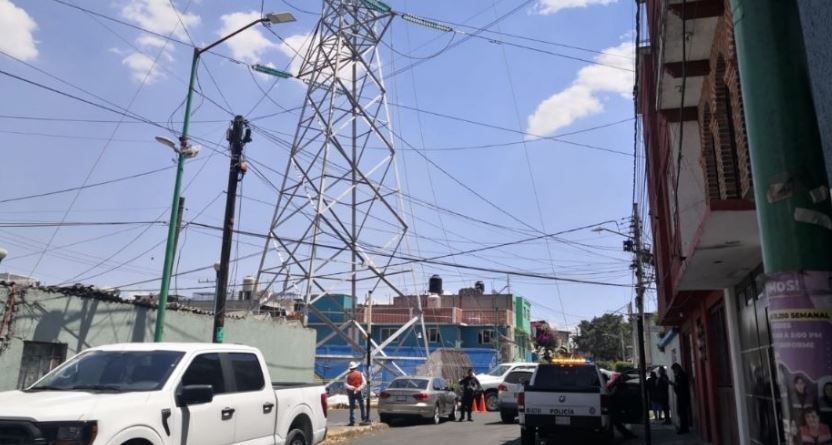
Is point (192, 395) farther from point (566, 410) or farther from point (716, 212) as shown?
point (566, 410)

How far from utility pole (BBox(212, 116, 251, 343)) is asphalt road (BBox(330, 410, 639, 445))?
13.9 feet

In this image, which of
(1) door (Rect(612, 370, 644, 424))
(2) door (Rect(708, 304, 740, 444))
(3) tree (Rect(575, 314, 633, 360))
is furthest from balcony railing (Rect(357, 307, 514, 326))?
(3) tree (Rect(575, 314, 633, 360))

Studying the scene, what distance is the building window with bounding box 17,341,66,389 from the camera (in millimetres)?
11781

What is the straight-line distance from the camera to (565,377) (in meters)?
14.3

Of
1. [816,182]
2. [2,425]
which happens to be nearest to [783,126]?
[816,182]

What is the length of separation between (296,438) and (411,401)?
10.9m

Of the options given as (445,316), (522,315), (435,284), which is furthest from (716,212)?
(522,315)

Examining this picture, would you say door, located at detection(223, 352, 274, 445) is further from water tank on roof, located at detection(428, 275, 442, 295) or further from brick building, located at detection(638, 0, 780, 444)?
water tank on roof, located at detection(428, 275, 442, 295)

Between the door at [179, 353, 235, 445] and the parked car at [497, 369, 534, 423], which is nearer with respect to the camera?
the door at [179, 353, 235, 445]

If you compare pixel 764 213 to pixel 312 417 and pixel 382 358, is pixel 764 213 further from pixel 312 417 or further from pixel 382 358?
pixel 382 358

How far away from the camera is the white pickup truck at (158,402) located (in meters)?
5.67

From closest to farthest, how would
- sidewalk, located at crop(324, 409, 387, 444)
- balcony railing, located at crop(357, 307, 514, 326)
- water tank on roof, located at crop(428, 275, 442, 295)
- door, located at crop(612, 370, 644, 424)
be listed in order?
sidewalk, located at crop(324, 409, 387, 444), door, located at crop(612, 370, 644, 424), water tank on roof, located at crop(428, 275, 442, 295), balcony railing, located at crop(357, 307, 514, 326)

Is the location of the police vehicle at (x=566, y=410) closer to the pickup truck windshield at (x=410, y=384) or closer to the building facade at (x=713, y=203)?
the building facade at (x=713, y=203)

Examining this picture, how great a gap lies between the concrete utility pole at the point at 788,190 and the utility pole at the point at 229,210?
14043 mm
